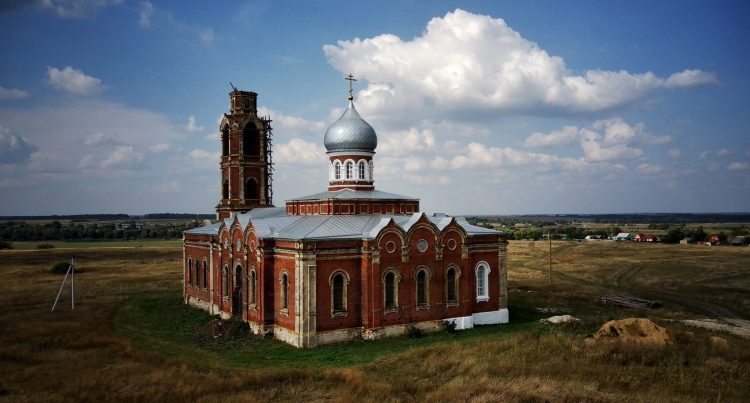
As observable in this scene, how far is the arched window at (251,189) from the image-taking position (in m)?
39.8

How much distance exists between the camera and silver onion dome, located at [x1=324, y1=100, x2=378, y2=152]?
109 ft

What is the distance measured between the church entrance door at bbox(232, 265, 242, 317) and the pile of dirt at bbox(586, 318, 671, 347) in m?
18.0

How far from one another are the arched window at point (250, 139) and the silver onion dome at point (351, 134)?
7867 millimetres

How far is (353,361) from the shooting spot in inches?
895

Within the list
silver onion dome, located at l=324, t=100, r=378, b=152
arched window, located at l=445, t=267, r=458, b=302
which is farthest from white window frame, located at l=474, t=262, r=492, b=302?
silver onion dome, located at l=324, t=100, r=378, b=152

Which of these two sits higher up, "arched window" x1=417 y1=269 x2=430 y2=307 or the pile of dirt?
"arched window" x1=417 y1=269 x2=430 y2=307

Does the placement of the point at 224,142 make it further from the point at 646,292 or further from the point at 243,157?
the point at 646,292

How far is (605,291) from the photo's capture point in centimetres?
4544

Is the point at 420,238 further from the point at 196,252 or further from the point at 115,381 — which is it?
the point at 196,252

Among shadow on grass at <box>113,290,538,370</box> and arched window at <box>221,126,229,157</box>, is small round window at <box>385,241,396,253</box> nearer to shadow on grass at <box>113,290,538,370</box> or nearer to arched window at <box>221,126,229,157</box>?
shadow on grass at <box>113,290,538,370</box>

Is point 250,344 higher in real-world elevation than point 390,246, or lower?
lower

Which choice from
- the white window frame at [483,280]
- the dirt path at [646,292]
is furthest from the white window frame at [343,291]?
the dirt path at [646,292]

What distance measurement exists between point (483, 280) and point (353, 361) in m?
11.0

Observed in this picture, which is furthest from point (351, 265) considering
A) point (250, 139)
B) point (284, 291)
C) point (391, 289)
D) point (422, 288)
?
point (250, 139)
